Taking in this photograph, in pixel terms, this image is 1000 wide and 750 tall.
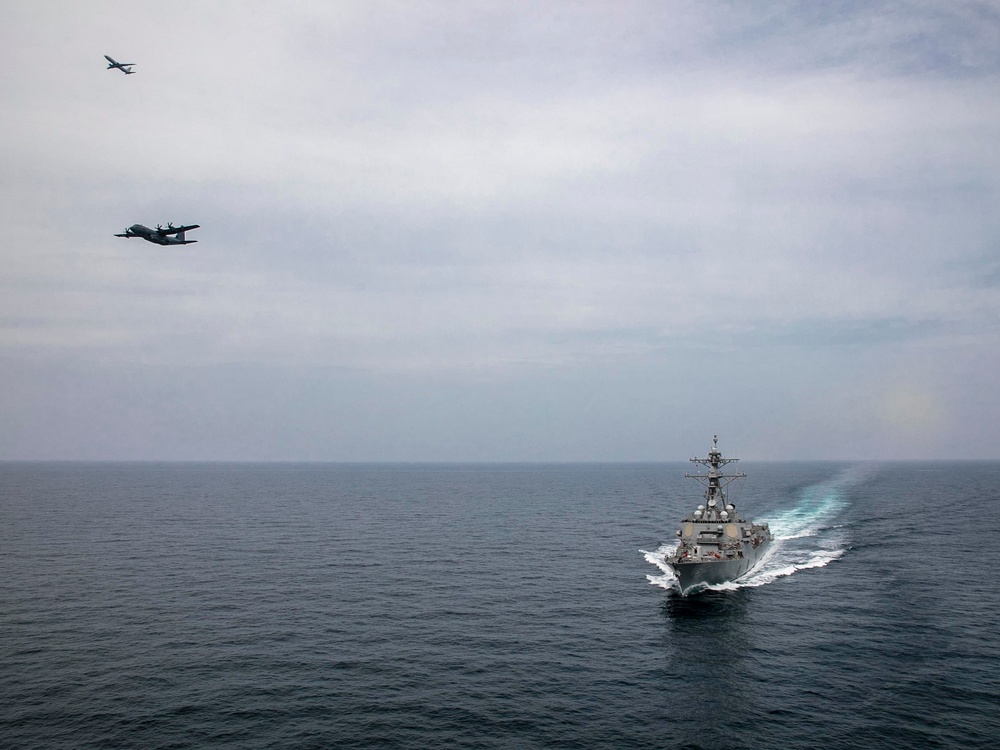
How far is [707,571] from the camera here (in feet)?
286

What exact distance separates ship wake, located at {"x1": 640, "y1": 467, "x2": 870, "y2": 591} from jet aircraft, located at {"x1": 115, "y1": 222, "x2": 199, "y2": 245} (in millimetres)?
76666

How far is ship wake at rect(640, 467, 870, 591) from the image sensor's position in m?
93.1

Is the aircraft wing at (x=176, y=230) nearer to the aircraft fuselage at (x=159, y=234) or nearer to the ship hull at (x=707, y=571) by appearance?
the aircraft fuselage at (x=159, y=234)

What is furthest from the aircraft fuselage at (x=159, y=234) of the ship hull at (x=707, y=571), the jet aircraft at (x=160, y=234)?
the ship hull at (x=707, y=571)

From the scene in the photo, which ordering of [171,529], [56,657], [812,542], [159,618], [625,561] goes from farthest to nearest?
[171,529] < [812,542] < [625,561] < [159,618] < [56,657]

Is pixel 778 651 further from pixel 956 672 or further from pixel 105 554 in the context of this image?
pixel 105 554

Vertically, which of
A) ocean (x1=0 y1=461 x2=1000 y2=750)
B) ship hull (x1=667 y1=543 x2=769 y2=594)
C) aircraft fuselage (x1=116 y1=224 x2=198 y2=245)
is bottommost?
ocean (x1=0 y1=461 x2=1000 y2=750)

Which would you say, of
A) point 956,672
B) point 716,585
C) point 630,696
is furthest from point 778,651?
point 716,585

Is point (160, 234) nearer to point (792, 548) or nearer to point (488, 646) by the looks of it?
point (488, 646)

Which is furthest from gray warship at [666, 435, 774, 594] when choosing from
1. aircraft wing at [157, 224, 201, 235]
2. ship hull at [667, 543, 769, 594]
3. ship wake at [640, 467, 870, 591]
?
aircraft wing at [157, 224, 201, 235]

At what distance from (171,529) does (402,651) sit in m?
96.3

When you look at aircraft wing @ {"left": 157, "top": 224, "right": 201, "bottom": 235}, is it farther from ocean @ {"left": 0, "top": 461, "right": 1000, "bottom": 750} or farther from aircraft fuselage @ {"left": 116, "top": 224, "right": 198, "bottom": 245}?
ocean @ {"left": 0, "top": 461, "right": 1000, "bottom": 750}

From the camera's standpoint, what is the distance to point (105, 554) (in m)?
108

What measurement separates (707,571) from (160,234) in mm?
81478
